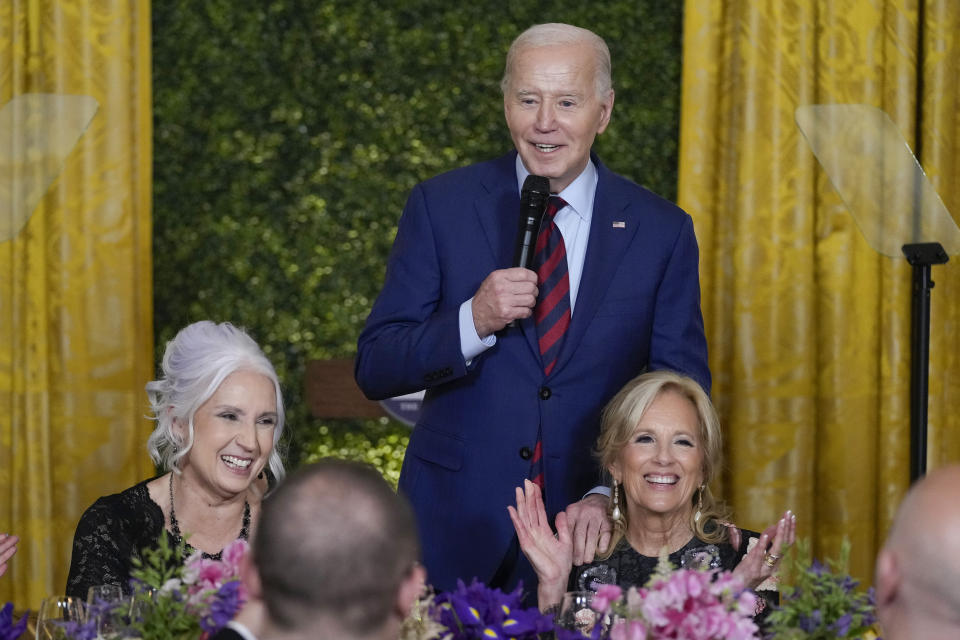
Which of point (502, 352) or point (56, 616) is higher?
point (502, 352)

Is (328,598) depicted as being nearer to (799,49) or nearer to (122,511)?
(122,511)

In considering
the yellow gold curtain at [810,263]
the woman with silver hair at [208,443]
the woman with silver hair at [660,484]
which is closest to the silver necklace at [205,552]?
the woman with silver hair at [208,443]

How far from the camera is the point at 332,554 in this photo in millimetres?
1312

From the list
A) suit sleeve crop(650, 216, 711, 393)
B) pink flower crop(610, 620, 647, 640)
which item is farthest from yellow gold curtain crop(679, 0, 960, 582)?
pink flower crop(610, 620, 647, 640)

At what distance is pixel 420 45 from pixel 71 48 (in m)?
1.22

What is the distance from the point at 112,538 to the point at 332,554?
56.8 inches

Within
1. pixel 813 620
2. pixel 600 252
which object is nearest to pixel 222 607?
pixel 813 620

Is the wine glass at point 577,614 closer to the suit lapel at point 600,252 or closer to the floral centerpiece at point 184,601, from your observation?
the floral centerpiece at point 184,601

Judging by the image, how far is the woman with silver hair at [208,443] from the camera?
2746 mm

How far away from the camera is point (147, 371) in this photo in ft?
14.4

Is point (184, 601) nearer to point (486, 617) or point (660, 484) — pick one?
point (486, 617)

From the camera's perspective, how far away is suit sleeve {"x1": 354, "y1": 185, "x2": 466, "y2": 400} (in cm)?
254

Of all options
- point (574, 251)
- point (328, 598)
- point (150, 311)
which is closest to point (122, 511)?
point (574, 251)

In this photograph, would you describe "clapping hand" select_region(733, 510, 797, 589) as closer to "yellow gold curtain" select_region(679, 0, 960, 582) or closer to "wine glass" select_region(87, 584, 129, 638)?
"wine glass" select_region(87, 584, 129, 638)
